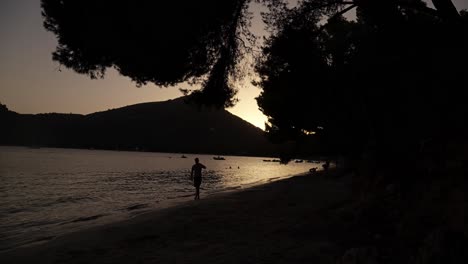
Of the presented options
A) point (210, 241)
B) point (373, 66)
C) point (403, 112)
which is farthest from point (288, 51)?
point (210, 241)

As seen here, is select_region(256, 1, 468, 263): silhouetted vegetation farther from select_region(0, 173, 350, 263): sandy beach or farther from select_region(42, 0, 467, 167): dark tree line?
select_region(0, 173, 350, 263): sandy beach

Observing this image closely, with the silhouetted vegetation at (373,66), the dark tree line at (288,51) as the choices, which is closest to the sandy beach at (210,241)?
the silhouetted vegetation at (373,66)

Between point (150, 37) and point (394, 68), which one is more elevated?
point (150, 37)

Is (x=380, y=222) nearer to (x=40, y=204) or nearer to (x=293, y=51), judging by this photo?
(x=293, y=51)

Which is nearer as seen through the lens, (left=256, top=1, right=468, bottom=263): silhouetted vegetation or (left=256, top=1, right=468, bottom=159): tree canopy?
(left=256, top=1, right=468, bottom=263): silhouetted vegetation

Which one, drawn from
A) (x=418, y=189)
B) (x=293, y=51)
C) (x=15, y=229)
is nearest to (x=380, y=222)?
(x=418, y=189)

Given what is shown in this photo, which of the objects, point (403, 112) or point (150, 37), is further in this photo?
point (403, 112)

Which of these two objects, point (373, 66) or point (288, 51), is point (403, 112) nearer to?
point (373, 66)

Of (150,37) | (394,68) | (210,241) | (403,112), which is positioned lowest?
(210,241)

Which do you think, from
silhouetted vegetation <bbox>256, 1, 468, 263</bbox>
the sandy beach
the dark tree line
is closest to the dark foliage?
the dark tree line

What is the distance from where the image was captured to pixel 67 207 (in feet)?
65.7

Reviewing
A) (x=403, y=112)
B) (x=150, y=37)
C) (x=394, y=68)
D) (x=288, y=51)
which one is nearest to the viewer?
(x=150, y=37)

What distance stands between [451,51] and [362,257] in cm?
724

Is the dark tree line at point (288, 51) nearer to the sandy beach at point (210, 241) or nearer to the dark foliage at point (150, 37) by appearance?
the dark foliage at point (150, 37)
